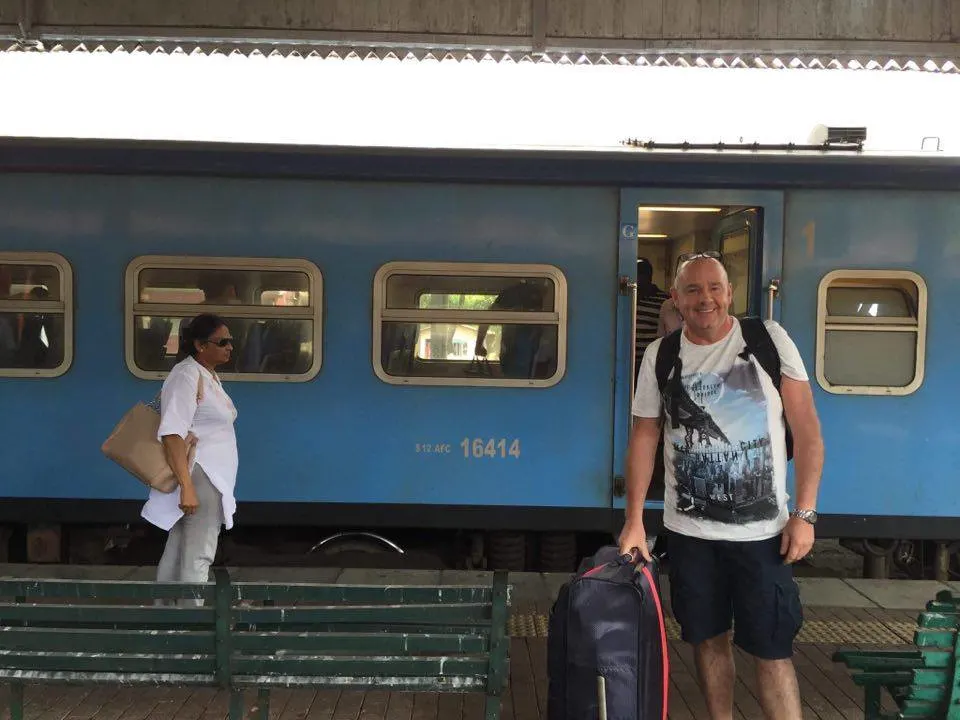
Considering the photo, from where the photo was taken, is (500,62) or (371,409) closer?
(371,409)

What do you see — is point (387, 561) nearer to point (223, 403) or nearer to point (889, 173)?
point (223, 403)

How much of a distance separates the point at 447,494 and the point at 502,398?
0.63 m

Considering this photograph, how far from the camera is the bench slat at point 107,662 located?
278 centimetres

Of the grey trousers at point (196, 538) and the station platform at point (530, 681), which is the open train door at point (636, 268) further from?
the grey trousers at point (196, 538)

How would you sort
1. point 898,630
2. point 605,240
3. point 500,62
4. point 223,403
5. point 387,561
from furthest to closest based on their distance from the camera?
point 500,62
point 387,561
point 605,240
point 898,630
point 223,403

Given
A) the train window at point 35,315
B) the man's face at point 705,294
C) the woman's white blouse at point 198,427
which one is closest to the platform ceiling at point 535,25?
the train window at point 35,315

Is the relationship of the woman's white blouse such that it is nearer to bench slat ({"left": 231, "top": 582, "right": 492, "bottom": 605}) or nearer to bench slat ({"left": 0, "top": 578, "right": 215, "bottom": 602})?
bench slat ({"left": 0, "top": 578, "right": 215, "bottom": 602})

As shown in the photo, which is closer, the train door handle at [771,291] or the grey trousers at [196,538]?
the grey trousers at [196,538]

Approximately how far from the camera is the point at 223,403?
3.95m

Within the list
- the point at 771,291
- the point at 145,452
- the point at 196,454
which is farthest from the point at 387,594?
the point at 771,291

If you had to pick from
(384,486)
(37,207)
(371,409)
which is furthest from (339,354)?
(37,207)

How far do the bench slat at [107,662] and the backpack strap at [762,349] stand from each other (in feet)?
6.63

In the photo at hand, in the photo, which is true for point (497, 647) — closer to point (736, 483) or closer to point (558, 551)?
point (736, 483)

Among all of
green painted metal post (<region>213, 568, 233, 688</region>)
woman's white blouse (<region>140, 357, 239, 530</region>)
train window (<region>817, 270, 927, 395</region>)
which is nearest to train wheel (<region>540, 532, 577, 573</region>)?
train window (<region>817, 270, 927, 395</region>)
